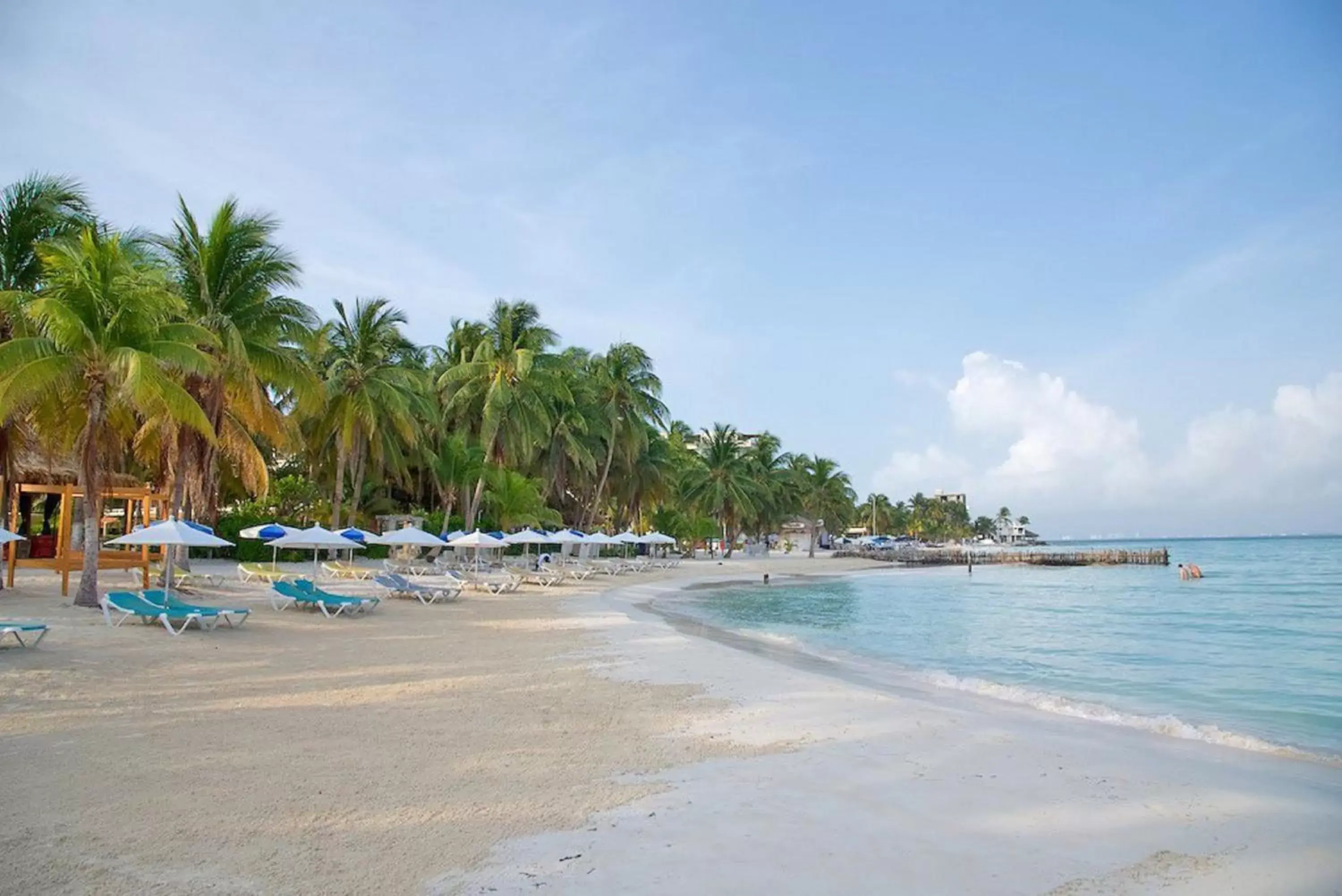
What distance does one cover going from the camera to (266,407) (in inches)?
738

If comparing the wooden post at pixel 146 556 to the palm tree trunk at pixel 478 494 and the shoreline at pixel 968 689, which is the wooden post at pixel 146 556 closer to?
the shoreline at pixel 968 689

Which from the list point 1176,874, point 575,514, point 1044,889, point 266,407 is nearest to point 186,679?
point 1044,889

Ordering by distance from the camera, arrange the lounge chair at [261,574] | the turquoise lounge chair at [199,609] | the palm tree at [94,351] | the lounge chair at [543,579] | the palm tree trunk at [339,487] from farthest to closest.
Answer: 1. the palm tree trunk at [339,487]
2. the lounge chair at [543,579]
3. the lounge chair at [261,574]
4. the palm tree at [94,351]
5. the turquoise lounge chair at [199,609]

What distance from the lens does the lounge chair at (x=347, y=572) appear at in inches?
933

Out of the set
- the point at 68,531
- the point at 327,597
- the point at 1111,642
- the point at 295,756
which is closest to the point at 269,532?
→ the point at 68,531

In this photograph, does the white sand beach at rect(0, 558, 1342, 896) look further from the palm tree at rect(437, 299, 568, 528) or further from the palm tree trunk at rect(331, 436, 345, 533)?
the palm tree at rect(437, 299, 568, 528)

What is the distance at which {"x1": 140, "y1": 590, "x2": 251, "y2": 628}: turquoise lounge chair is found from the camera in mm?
12570

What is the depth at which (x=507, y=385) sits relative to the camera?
3509 cm

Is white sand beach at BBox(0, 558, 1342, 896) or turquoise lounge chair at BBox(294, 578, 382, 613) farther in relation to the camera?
turquoise lounge chair at BBox(294, 578, 382, 613)

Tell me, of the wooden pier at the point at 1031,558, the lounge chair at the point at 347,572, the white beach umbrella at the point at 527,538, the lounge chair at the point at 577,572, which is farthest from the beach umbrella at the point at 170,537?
the wooden pier at the point at 1031,558

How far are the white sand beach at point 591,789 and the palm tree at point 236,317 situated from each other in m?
8.06

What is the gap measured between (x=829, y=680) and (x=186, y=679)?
791 cm

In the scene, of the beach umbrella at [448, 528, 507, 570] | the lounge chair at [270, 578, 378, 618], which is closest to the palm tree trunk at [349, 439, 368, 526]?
the beach umbrella at [448, 528, 507, 570]

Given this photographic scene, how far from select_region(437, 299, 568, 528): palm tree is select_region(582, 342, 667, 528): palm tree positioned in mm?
5672
